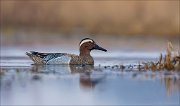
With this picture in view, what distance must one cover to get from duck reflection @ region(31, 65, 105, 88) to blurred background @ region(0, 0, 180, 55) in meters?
8.70

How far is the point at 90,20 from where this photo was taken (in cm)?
→ 2797

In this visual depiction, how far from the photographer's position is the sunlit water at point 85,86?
11.5 meters

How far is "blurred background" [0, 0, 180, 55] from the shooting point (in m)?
26.1

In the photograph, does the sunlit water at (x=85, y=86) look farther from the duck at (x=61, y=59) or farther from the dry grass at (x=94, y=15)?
the dry grass at (x=94, y=15)

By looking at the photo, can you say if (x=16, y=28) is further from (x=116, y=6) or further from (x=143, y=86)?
(x=143, y=86)

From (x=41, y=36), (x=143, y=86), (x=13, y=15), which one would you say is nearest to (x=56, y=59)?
(x=143, y=86)

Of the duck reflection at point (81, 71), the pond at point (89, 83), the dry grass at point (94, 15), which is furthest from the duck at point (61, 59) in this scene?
the dry grass at point (94, 15)

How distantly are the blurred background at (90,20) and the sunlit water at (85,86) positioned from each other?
32.0 feet

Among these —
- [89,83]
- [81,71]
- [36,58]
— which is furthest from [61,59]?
[89,83]

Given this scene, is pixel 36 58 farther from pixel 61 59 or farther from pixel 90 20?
pixel 90 20

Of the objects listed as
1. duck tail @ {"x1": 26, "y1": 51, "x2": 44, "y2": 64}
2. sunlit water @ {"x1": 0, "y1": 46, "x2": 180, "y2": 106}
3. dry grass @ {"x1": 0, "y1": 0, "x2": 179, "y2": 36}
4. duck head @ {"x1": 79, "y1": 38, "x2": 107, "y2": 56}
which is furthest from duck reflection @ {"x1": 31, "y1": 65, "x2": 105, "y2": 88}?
dry grass @ {"x1": 0, "y1": 0, "x2": 179, "y2": 36}

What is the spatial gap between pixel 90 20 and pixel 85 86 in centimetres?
1522

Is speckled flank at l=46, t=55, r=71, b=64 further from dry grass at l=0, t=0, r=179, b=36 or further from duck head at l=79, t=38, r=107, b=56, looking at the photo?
dry grass at l=0, t=0, r=179, b=36

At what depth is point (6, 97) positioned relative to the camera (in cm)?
1170
